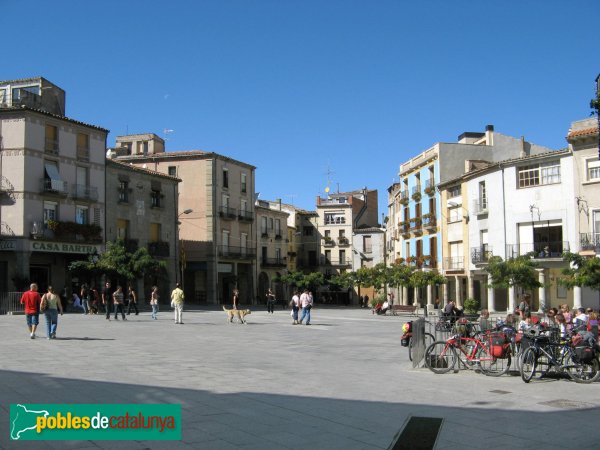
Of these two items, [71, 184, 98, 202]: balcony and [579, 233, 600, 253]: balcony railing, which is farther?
[71, 184, 98, 202]: balcony

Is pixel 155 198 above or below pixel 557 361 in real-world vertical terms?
above

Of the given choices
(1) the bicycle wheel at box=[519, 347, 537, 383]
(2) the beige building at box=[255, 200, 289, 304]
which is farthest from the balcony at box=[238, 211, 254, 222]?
(1) the bicycle wheel at box=[519, 347, 537, 383]

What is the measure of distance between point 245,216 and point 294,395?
2066 inches

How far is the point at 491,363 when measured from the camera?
12.3 m

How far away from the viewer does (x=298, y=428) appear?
763 centimetres

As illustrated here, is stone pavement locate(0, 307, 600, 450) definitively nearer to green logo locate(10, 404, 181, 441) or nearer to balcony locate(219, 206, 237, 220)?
green logo locate(10, 404, 181, 441)

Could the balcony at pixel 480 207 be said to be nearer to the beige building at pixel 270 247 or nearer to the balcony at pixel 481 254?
the balcony at pixel 481 254

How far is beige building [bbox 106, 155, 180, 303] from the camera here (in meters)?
45.3

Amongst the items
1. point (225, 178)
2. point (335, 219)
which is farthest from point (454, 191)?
point (335, 219)

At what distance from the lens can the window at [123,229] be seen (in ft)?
150

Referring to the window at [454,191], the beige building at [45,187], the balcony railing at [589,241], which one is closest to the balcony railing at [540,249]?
the balcony railing at [589,241]

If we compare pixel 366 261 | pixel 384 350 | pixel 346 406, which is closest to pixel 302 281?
pixel 366 261

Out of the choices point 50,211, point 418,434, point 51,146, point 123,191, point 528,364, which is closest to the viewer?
point 418,434

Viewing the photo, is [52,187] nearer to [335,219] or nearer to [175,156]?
[175,156]
